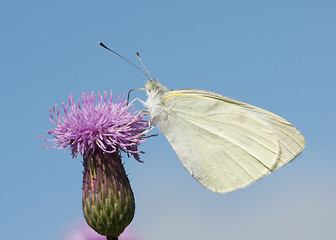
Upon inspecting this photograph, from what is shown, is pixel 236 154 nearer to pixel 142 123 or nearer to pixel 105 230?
pixel 142 123

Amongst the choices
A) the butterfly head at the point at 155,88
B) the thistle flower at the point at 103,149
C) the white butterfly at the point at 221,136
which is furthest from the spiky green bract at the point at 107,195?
the butterfly head at the point at 155,88

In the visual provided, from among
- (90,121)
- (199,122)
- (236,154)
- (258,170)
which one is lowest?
(258,170)

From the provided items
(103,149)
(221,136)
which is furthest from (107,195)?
(221,136)

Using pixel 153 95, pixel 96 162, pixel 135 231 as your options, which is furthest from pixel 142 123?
pixel 135 231

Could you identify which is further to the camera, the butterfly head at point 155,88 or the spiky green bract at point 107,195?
the butterfly head at point 155,88

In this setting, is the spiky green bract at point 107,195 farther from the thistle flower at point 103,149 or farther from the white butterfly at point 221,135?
the white butterfly at point 221,135

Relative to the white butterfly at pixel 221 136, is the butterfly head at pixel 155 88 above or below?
above

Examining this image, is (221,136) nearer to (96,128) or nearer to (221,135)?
(221,135)
